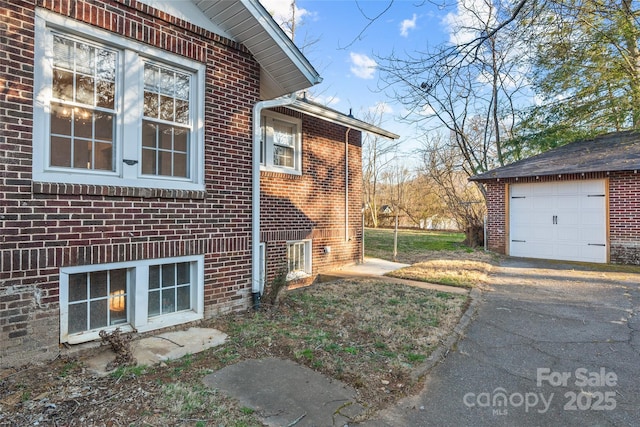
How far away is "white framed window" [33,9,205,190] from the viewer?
356 cm

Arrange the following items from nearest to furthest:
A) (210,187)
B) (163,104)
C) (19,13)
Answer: (19,13)
(163,104)
(210,187)

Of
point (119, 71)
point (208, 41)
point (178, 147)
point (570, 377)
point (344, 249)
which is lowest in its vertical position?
point (570, 377)

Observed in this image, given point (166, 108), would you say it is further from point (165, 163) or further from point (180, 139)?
point (165, 163)

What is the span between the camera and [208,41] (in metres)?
4.84

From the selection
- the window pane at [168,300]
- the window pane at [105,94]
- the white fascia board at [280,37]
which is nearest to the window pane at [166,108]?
the window pane at [105,94]

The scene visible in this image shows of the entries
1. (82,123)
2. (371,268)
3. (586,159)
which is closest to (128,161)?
(82,123)

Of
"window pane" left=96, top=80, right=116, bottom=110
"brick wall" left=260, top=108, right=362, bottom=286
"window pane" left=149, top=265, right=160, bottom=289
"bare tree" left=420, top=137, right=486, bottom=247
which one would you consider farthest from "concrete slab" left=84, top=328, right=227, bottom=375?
"bare tree" left=420, top=137, right=486, bottom=247

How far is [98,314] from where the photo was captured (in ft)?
13.2

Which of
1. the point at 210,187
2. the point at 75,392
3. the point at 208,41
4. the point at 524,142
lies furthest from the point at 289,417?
the point at 524,142

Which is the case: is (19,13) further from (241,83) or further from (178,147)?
(241,83)

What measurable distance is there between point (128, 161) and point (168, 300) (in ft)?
6.06

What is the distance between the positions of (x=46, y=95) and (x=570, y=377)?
5.93 meters

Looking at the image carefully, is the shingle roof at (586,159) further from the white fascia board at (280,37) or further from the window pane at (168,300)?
the window pane at (168,300)

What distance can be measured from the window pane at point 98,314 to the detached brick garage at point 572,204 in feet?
38.2
